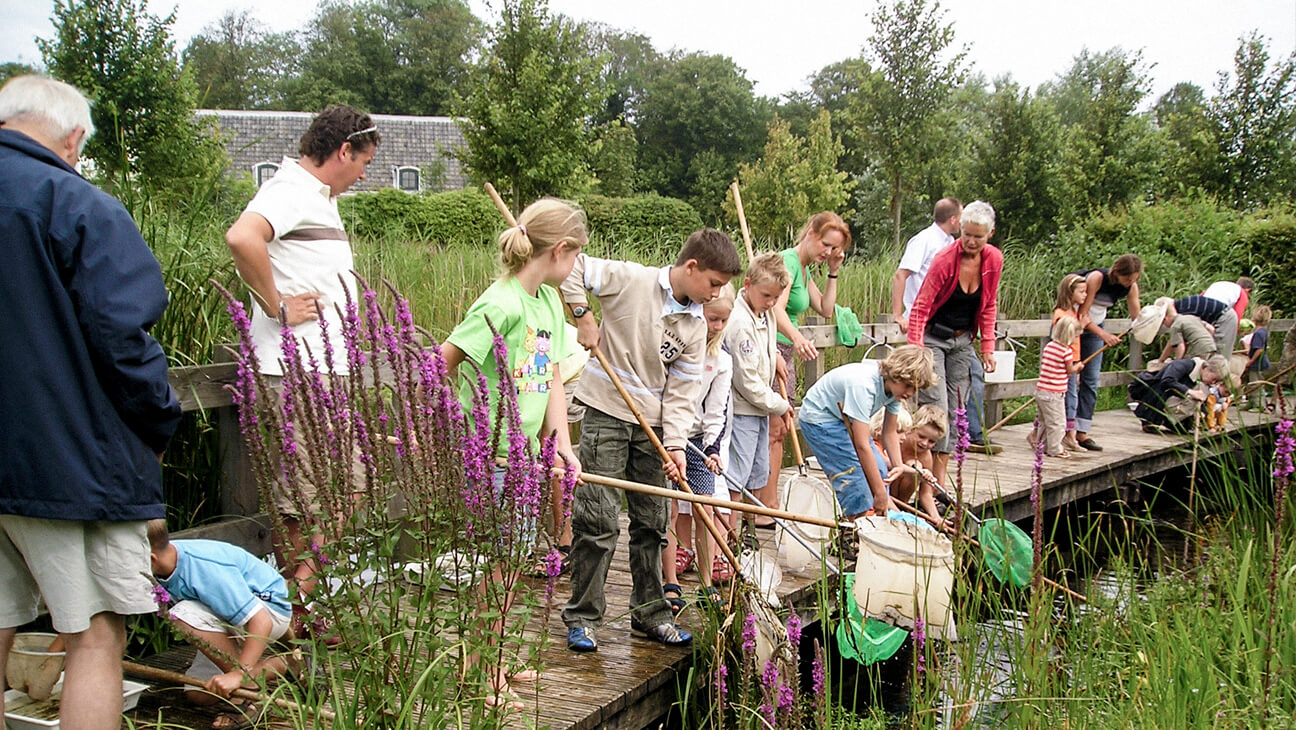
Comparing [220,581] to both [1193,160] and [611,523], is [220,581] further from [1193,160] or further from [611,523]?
[1193,160]

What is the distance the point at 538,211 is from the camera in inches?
130

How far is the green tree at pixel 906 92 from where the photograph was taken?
1532 centimetres

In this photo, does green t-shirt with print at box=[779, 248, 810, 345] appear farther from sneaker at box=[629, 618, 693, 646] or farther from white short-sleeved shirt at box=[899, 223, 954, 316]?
sneaker at box=[629, 618, 693, 646]

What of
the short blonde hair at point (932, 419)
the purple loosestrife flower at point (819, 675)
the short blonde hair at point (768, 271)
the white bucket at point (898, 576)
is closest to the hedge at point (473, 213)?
the short blonde hair at point (932, 419)

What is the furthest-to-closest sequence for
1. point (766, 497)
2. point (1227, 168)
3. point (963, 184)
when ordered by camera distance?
point (963, 184), point (1227, 168), point (766, 497)

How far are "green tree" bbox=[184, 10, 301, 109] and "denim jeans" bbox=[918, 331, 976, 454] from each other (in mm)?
52269

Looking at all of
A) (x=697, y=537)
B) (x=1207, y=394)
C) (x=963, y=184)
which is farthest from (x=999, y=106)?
(x=697, y=537)

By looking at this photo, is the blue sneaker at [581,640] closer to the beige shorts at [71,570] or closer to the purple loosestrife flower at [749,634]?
the purple loosestrife flower at [749,634]

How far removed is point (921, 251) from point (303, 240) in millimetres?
4671

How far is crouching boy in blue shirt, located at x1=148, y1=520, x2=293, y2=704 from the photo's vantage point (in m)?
2.69

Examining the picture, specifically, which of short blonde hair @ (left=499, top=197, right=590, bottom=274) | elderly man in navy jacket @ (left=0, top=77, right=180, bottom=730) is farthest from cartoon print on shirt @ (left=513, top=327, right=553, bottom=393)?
elderly man in navy jacket @ (left=0, top=77, right=180, bottom=730)

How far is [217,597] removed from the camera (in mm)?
2738

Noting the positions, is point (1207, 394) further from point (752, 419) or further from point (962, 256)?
point (752, 419)

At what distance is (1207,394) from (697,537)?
6.64 meters
